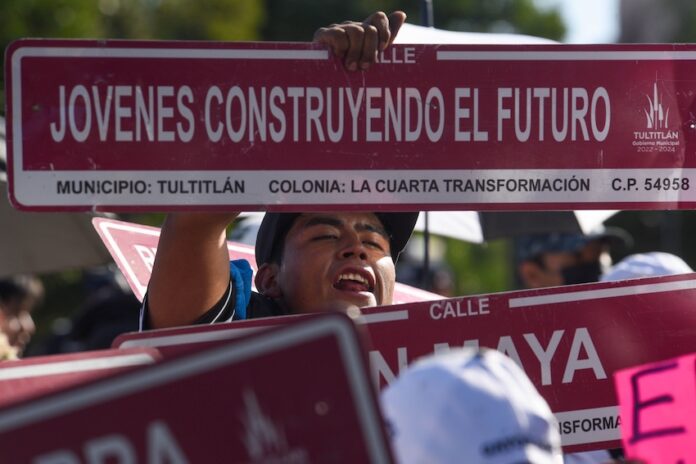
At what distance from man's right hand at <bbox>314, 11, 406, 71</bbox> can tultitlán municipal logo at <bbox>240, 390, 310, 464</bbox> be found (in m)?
1.08

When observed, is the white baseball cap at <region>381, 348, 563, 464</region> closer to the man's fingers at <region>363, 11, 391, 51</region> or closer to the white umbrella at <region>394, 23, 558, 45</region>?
the man's fingers at <region>363, 11, 391, 51</region>

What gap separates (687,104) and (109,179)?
128 centimetres

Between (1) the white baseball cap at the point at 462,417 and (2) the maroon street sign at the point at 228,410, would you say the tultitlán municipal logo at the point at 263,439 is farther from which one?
(1) the white baseball cap at the point at 462,417

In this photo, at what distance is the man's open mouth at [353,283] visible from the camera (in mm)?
3455

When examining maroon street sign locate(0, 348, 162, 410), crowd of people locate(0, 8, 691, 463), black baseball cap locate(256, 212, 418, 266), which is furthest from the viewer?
black baseball cap locate(256, 212, 418, 266)

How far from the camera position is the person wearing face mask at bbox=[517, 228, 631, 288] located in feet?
22.6

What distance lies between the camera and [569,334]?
9.98ft

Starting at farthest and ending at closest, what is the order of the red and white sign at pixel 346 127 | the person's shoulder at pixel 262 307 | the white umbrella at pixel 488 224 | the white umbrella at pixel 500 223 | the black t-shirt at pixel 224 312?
1. the white umbrella at pixel 488 224
2. the white umbrella at pixel 500 223
3. the person's shoulder at pixel 262 307
4. the black t-shirt at pixel 224 312
5. the red and white sign at pixel 346 127

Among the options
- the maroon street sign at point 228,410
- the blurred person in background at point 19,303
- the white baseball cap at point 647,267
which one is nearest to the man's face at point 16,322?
the blurred person in background at point 19,303

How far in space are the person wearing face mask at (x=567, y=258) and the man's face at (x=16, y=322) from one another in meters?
2.75

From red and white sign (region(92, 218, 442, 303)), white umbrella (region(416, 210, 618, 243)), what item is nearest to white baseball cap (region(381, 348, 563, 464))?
red and white sign (region(92, 218, 442, 303))

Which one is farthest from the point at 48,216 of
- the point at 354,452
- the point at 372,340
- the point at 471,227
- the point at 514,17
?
the point at 514,17

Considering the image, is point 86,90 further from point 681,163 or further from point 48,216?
point 48,216

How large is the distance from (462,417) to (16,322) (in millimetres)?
6119
